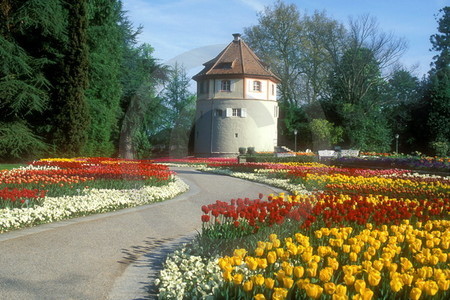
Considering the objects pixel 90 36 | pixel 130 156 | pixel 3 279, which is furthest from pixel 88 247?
pixel 130 156

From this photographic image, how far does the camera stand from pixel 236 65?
45.6m

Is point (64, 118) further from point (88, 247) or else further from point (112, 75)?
point (88, 247)

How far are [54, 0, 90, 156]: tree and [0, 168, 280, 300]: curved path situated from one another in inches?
761

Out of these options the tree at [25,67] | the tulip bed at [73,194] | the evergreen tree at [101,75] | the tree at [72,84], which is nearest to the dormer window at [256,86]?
the evergreen tree at [101,75]

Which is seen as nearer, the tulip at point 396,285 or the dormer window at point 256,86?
the tulip at point 396,285

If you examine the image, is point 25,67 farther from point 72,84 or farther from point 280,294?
point 280,294

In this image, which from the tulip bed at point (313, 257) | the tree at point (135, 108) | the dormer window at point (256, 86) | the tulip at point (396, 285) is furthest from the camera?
the dormer window at point (256, 86)

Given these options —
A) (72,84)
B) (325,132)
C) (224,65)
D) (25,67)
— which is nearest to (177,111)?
(224,65)

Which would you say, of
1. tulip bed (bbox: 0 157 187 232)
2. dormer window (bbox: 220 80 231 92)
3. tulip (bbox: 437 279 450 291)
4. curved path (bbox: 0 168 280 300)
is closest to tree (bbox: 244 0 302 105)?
dormer window (bbox: 220 80 231 92)

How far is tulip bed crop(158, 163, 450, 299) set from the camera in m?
3.58

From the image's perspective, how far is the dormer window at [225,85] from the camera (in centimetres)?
4503

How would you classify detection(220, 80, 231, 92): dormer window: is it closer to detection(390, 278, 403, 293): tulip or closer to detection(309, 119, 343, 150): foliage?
detection(309, 119, 343, 150): foliage

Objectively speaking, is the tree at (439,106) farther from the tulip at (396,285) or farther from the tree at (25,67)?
the tulip at (396,285)

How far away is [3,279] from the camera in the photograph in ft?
17.7
